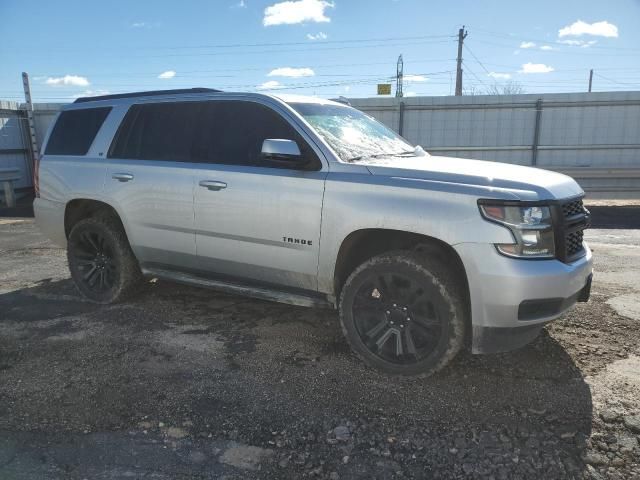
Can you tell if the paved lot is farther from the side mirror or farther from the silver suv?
the side mirror

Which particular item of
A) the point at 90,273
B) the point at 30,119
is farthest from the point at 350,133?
the point at 30,119

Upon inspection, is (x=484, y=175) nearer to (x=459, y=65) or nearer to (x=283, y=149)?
(x=283, y=149)

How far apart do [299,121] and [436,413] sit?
229 centimetres

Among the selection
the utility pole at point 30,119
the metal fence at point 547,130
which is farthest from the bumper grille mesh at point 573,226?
the utility pole at point 30,119

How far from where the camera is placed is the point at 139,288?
5.24m

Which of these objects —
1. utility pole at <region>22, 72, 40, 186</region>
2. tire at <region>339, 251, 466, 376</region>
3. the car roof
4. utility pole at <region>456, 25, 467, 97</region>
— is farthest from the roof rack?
utility pole at <region>456, 25, 467, 97</region>

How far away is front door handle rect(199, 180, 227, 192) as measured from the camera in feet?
13.5

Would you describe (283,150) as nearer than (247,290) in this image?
Yes

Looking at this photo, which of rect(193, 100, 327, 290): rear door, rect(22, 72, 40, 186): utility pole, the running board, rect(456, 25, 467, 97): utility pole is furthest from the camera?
rect(456, 25, 467, 97): utility pole

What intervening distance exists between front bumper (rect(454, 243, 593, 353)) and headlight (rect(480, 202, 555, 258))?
6 cm

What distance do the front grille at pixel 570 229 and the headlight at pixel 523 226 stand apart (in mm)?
98

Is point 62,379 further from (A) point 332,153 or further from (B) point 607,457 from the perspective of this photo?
(B) point 607,457

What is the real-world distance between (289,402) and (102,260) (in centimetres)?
291

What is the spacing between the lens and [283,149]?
3.62 m
